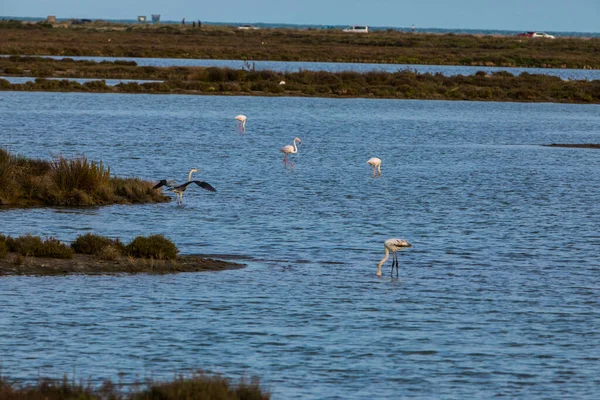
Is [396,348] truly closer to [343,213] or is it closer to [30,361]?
[30,361]

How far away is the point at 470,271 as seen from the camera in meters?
19.2

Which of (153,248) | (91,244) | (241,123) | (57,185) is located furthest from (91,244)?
(241,123)

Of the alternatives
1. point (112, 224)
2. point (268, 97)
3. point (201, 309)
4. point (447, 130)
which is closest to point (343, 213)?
point (112, 224)

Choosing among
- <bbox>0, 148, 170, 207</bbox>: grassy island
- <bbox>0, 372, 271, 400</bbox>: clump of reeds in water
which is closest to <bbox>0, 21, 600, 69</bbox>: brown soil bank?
<bbox>0, 148, 170, 207</bbox>: grassy island

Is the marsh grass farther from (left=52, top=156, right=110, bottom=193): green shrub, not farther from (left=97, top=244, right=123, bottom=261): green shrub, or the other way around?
(left=52, top=156, right=110, bottom=193): green shrub

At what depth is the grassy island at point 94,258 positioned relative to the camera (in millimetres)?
17766

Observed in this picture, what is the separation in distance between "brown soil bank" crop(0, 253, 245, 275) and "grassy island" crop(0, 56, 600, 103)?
163ft

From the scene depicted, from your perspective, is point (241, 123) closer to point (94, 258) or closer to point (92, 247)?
point (92, 247)

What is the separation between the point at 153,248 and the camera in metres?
18.5

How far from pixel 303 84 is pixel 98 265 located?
5637cm

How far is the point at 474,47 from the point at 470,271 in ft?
425

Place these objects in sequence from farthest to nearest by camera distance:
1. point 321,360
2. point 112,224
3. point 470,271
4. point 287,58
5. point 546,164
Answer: point 287,58 → point 546,164 → point 112,224 → point 470,271 → point 321,360

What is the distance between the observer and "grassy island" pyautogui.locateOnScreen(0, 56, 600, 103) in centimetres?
6969

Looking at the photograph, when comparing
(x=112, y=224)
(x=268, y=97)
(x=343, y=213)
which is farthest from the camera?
(x=268, y=97)
